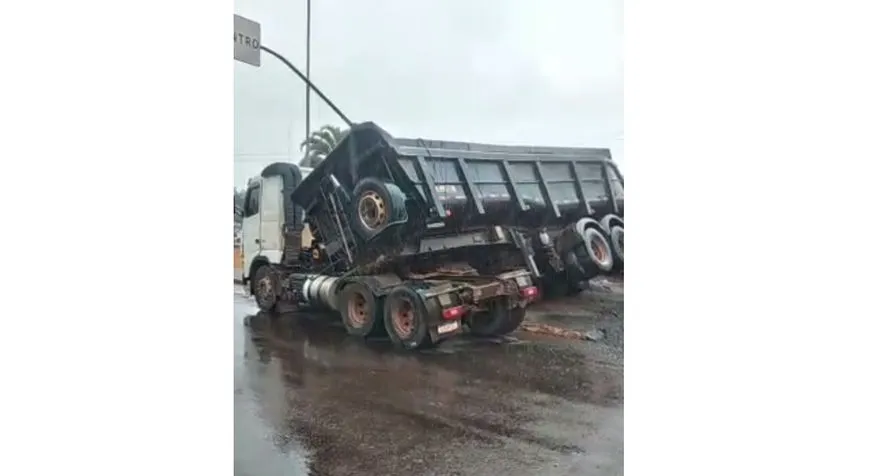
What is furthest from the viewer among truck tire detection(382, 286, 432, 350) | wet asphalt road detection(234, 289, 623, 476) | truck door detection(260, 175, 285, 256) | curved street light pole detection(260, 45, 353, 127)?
truck door detection(260, 175, 285, 256)

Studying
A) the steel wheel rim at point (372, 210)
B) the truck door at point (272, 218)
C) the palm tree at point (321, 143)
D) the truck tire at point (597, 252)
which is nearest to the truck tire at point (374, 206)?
the steel wheel rim at point (372, 210)

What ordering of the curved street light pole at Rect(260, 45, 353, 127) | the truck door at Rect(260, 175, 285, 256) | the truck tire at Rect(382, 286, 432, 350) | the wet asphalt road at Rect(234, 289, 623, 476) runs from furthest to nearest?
1. the truck door at Rect(260, 175, 285, 256)
2. the curved street light pole at Rect(260, 45, 353, 127)
3. the truck tire at Rect(382, 286, 432, 350)
4. the wet asphalt road at Rect(234, 289, 623, 476)

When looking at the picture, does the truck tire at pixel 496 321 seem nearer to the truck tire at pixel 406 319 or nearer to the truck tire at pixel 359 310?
the truck tire at pixel 406 319

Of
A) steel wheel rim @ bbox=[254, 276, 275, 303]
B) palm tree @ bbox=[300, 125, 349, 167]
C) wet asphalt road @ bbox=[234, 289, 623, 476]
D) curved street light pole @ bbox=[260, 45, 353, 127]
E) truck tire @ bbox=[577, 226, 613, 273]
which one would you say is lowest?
wet asphalt road @ bbox=[234, 289, 623, 476]

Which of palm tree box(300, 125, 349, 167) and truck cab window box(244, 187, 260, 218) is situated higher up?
palm tree box(300, 125, 349, 167)

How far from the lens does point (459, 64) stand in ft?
5.29

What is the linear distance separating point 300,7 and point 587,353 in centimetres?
101

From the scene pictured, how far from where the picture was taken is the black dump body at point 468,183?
1.56m

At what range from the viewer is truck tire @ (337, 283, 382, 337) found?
173 cm

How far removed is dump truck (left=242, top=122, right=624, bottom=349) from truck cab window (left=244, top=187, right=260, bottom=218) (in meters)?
0.18

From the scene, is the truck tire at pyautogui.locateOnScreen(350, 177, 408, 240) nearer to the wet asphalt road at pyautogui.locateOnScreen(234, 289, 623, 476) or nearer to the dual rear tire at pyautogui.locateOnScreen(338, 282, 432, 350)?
the dual rear tire at pyautogui.locateOnScreen(338, 282, 432, 350)

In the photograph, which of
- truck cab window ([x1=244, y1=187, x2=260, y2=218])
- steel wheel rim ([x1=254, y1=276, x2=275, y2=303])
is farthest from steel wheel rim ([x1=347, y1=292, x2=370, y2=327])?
truck cab window ([x1=244, y1=187, x2=260, y2=218])
